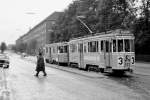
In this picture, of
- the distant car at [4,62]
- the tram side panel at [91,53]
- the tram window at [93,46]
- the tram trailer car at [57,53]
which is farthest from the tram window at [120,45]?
the distant car at [4,62]

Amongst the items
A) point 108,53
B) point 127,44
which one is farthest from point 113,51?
point 127,44

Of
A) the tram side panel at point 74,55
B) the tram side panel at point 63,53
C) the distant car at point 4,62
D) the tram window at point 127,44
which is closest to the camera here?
the tram window at point 127,44

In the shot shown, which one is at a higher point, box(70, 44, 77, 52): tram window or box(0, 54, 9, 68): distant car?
box(70, 44, 77, 52): tram window

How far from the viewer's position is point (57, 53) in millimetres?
40062

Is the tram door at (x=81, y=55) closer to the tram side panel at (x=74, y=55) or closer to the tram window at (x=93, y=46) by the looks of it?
the tram side panel at (x=74, y=55)

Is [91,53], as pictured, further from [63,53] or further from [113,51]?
[63,53]

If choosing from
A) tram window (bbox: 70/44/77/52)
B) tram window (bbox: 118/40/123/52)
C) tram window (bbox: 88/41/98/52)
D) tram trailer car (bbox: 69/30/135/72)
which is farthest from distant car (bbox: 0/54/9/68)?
tram window (bbox: 118/40/123/52)

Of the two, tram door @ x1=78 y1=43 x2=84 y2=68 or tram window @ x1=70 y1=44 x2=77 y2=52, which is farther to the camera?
tram window @ x1=70 y1=44 x2=77 y2=52

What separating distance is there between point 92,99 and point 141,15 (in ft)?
138

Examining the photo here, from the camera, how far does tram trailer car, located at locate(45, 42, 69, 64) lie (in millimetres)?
36688

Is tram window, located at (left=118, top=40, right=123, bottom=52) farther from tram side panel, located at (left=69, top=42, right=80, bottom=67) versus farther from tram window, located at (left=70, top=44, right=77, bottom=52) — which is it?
tram window, located at (left=70, top=44, right=77, bottom=52)

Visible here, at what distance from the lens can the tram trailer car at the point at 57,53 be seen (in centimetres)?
3669

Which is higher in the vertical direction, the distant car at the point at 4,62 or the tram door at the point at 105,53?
the tram door at the point at 105,53

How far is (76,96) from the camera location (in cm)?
1134
